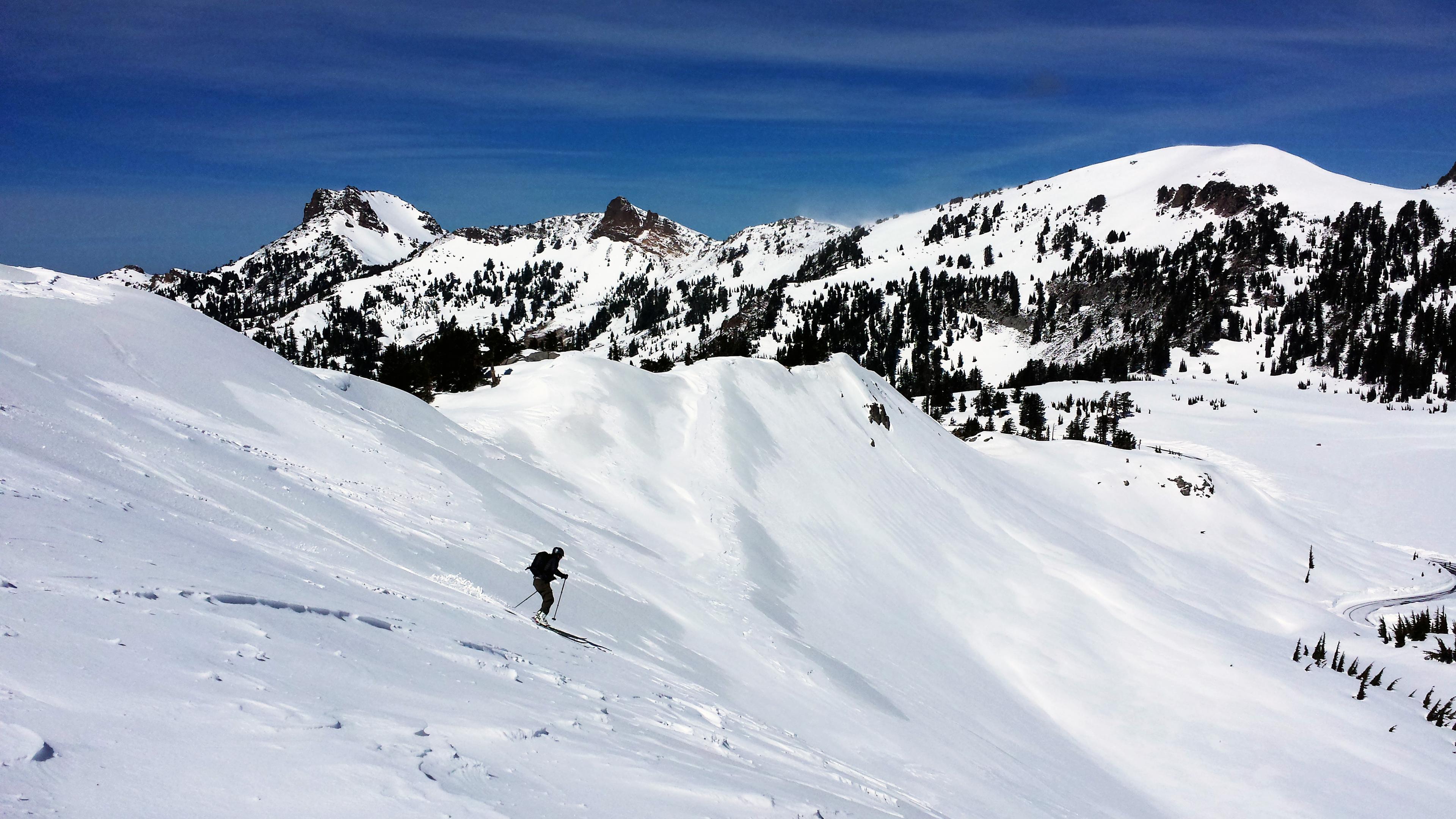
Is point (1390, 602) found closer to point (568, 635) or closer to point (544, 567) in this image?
point (568, 635)

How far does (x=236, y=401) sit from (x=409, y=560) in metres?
7.77

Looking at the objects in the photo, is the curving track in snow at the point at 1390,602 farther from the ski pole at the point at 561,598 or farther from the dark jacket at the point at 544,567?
the dark jacket at the point at 544,567

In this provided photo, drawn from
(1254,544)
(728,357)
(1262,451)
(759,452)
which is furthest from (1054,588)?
(1262,451)

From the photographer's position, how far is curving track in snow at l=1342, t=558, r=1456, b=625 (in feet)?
145

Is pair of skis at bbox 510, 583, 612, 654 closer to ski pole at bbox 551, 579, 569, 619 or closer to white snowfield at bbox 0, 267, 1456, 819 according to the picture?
white snowfield at bbox 0, 267, 1456, 819

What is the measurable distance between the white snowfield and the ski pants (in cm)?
64

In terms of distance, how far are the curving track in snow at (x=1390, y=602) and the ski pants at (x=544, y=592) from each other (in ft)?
168

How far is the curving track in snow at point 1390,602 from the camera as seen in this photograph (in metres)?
44.2

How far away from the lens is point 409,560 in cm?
1352

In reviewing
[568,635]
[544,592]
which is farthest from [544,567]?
[568,635]

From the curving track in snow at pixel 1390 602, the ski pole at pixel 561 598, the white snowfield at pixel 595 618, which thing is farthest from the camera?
the curving track in snow at pixel 1390 602

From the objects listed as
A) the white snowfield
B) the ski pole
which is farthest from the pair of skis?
the ski pole

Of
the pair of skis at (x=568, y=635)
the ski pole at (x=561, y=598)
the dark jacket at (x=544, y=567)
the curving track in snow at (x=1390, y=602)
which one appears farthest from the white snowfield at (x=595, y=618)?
the curving track in snow at (x=1390, y=602)

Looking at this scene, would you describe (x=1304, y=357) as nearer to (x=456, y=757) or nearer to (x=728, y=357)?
(x=728, y=357)
